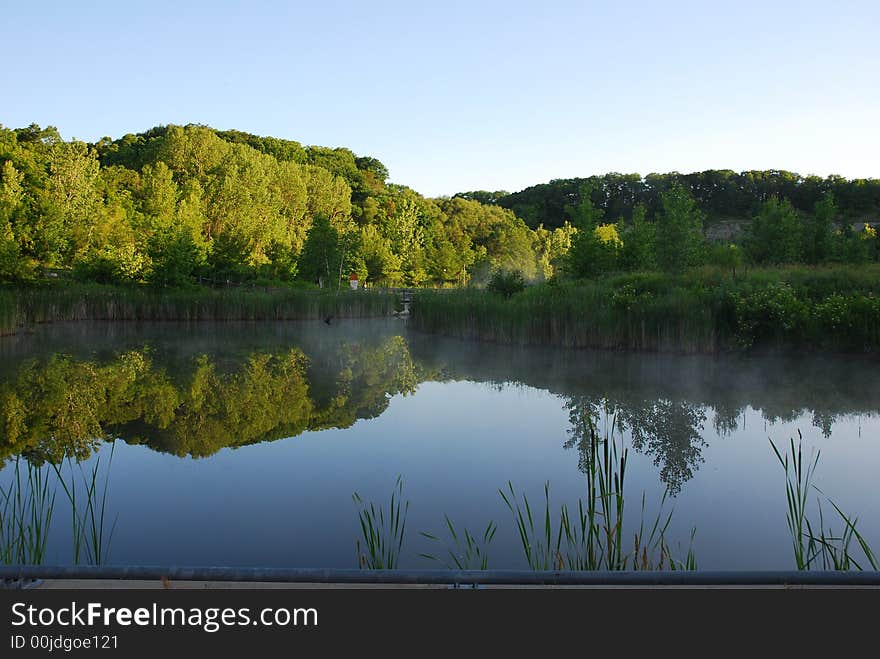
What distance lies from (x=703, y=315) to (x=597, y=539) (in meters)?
10.2

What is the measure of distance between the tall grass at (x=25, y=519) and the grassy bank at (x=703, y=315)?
34.7ft

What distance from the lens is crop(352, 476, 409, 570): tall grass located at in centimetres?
311

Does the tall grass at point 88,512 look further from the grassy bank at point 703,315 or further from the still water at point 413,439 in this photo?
the grassy bank at point 703,315

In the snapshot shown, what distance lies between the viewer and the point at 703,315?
40.3ft

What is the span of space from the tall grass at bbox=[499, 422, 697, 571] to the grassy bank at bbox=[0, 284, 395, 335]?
723 inches

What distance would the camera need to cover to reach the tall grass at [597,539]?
3104mm

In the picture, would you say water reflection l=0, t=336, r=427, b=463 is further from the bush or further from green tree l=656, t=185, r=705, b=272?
green tree l=656, t=185, r=705, b=272

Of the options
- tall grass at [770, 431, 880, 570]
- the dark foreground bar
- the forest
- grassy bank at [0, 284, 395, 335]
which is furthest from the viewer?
the forest

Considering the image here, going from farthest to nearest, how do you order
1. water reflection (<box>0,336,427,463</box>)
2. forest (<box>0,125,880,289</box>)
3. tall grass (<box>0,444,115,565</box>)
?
forest (<box>0,125,880,289</box>), water reflection (<box>0,336,427,463</box>), tall grass (<box>0,444,115,565</box>)

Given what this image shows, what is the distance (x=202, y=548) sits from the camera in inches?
143

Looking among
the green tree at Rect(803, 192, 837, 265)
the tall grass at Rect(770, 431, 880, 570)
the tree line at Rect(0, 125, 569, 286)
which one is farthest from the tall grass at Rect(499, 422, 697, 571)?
the green tree at Rect(803, 192, 837, 265)

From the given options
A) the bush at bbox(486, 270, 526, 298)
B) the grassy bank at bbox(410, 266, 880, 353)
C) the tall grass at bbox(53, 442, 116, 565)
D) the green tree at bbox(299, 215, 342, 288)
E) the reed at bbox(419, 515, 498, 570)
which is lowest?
the reed at bbox(419, 515, 498, 570)

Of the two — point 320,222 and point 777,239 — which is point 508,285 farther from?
point 320,222

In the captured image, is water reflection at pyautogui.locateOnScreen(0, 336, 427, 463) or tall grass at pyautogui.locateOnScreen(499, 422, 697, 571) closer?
tall grass at pyautogui.locateOnScreen(499, 422, 697, 571)
